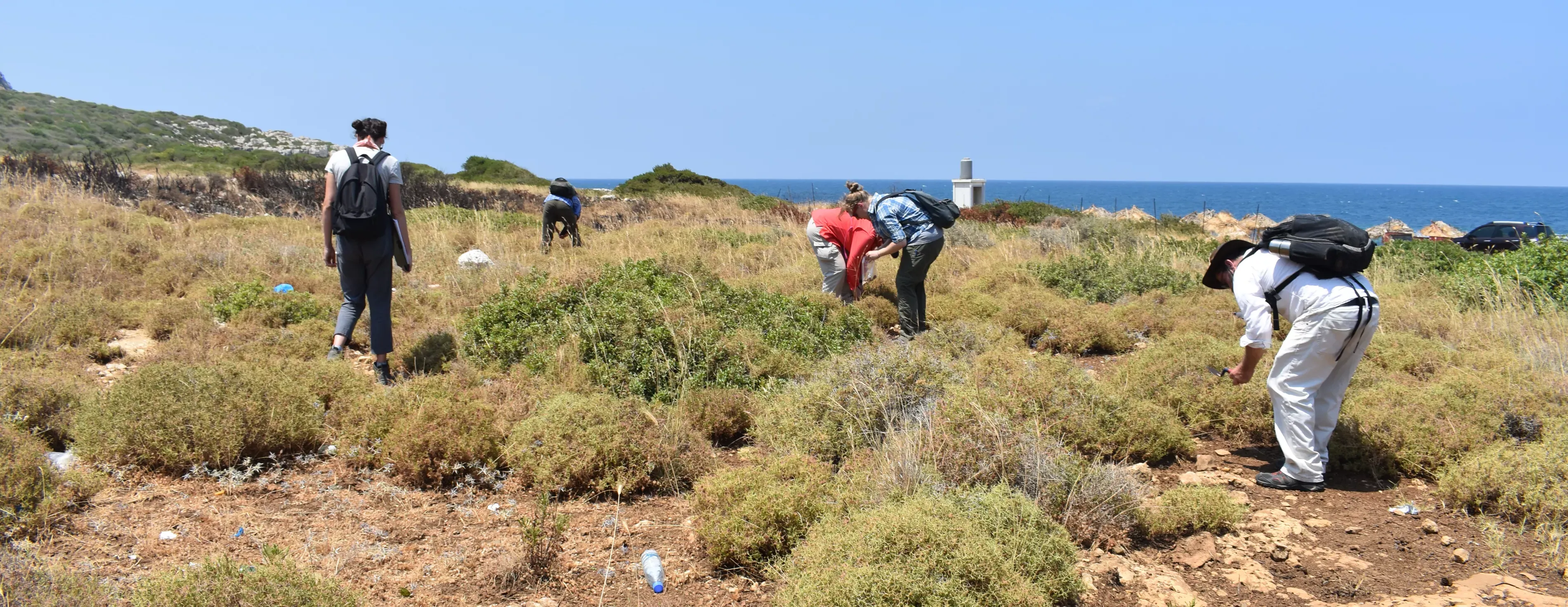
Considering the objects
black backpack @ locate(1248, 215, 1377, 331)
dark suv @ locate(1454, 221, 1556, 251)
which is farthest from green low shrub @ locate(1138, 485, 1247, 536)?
dark suv @ locate(1454, 221, 1556, 251)

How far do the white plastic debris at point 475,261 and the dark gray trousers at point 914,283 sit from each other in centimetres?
448

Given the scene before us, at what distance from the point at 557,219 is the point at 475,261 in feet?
6.04

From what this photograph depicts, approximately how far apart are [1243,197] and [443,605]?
151m

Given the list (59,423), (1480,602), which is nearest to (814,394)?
(1480,602)

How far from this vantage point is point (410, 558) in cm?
328

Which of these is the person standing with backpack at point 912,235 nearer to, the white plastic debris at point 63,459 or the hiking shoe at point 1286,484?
the hiking shoe at point 1286,484

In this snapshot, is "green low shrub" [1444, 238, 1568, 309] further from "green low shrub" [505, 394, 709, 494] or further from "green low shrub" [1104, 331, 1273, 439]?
"green low shrub" [505, 394, 709, 494]

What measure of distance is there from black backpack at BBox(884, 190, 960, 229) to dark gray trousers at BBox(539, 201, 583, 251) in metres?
5.26

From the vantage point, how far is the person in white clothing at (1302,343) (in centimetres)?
405

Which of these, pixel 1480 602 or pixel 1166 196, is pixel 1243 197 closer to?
pixel 1166 196

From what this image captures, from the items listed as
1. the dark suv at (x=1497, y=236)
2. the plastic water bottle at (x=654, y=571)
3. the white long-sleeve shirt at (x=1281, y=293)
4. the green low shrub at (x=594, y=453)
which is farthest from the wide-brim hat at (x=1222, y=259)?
the dark suv at (x=1497, y=236)

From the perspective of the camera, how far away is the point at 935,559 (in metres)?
2.81

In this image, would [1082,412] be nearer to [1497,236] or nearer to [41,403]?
[41,403]

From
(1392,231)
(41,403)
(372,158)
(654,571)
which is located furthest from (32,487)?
(1392,231)
